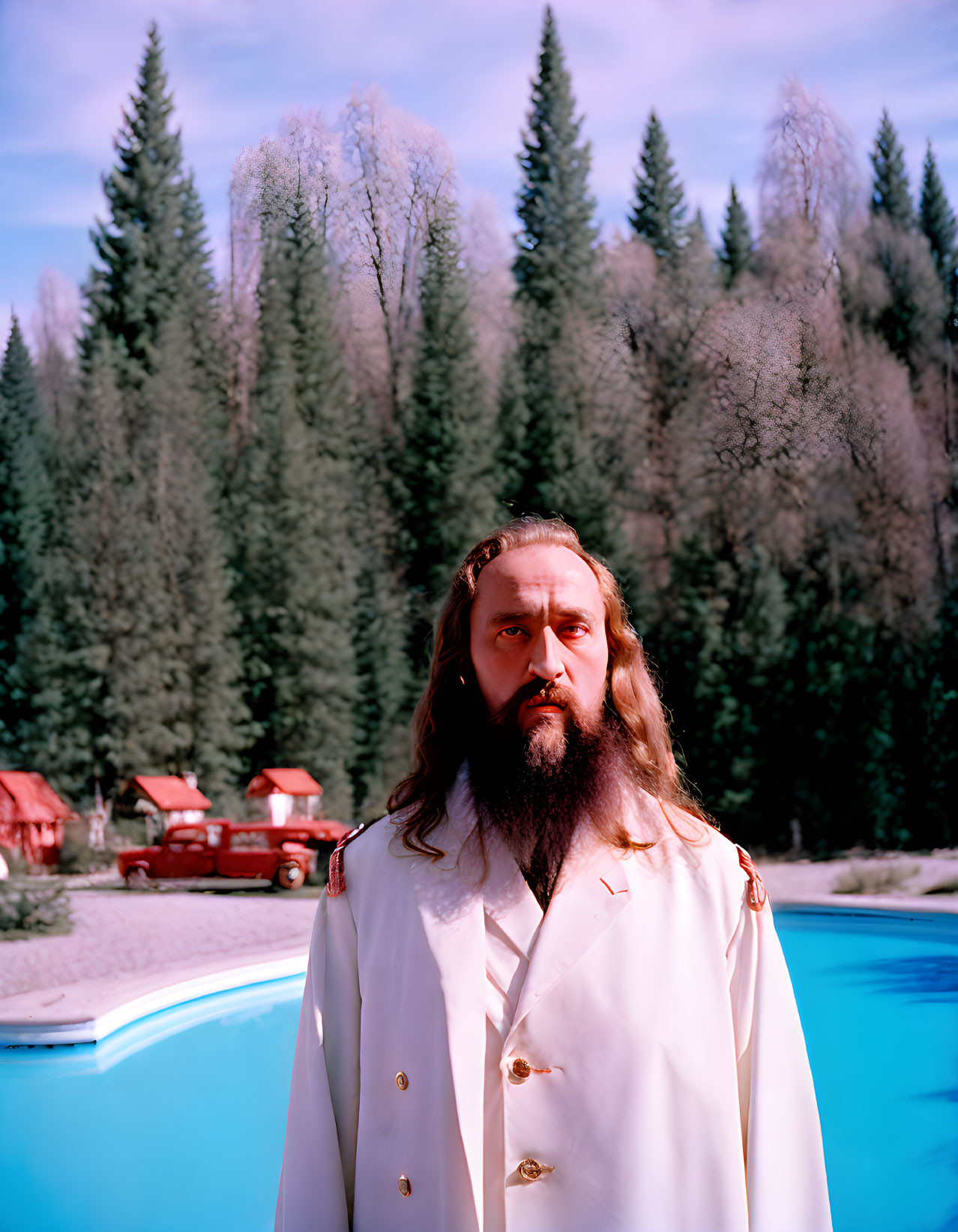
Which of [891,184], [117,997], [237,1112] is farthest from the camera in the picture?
[891,184]

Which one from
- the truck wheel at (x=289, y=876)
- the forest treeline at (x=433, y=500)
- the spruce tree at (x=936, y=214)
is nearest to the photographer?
the truck wheel at (x=289, y=876)

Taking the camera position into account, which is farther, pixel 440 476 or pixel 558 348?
pixel 440 476

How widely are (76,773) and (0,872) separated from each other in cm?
152

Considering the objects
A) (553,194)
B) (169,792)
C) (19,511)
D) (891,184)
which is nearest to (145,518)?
(19,511)

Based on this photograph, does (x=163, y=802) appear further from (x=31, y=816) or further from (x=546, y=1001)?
(x=546, y=1001)

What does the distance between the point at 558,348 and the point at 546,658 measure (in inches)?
437

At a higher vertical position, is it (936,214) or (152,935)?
(936,214)

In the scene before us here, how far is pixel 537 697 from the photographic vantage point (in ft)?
5.00

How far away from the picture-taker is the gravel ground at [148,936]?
7930 millimetres

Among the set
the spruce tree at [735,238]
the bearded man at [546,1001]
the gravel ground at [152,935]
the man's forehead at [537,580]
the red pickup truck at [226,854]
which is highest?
the spruce tree at [735,238]

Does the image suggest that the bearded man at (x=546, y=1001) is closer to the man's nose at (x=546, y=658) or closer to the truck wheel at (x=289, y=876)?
the man's nose at (x=546, y=658)

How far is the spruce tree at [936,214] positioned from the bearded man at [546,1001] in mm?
10380

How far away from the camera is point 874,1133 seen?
15.6ft

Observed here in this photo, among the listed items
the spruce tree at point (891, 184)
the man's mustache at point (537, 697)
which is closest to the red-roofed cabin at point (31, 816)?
the man's mustache at point (537, 697)
